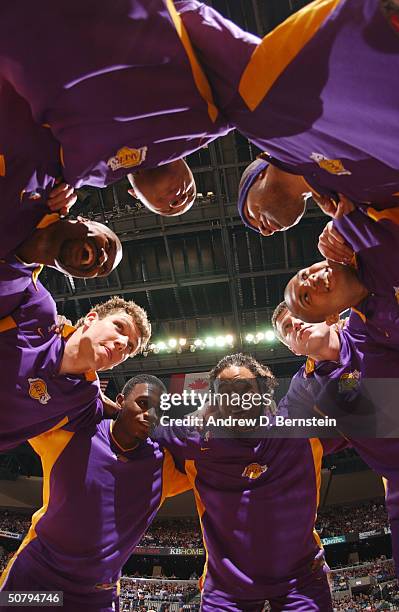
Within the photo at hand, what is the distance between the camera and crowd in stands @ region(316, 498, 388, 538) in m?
15.8

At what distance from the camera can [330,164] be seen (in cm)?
198

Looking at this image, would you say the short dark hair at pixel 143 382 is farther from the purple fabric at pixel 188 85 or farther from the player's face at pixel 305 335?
the purple fabric at pixel 188 85

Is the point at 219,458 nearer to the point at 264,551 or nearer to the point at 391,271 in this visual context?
the point at 264,551

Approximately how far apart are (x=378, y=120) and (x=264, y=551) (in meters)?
2.42

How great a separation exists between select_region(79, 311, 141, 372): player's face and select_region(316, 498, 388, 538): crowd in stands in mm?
14733

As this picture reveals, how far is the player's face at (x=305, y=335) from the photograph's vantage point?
3.06 metres

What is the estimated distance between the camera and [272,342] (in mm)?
13016

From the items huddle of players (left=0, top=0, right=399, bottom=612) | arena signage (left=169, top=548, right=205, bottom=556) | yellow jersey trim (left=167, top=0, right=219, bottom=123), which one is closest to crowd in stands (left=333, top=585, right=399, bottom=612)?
arena signage (left=169, top=548, right=205, bottom=556)

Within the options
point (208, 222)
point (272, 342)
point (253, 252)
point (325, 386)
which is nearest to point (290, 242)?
point (253, 252)

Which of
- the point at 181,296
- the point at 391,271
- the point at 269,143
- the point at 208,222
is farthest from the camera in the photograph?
the point at 181,296

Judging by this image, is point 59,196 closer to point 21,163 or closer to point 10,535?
point 21,163

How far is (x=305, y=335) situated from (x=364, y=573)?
13.2 meters

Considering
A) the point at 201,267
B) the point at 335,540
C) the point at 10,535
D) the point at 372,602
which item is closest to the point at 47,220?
the point at 201,267

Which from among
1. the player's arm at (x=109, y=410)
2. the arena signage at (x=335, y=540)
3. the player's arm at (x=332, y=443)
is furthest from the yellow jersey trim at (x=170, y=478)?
the arena signage at (x=335, y=540)
